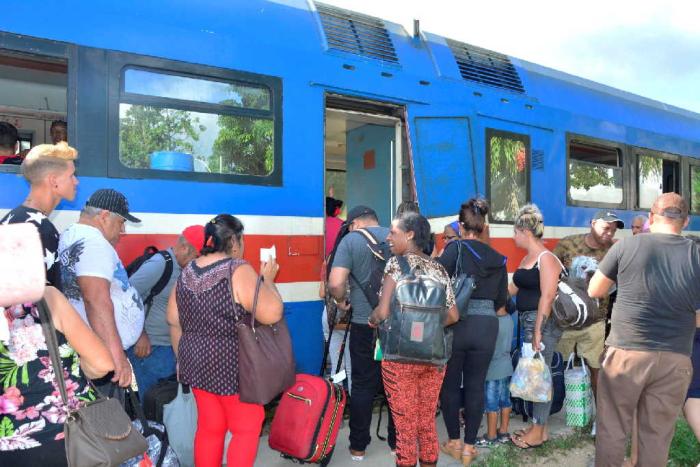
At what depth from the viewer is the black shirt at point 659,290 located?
3.04 meters

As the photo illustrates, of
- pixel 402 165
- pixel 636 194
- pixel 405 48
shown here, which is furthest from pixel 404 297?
pixel 636 194

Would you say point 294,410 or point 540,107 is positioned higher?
point 540,107

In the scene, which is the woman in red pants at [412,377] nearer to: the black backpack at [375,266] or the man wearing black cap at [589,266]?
the black backpack at [375,266]

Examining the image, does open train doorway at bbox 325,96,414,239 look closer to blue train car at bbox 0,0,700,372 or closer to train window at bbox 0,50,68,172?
blue train car at bbox 0,0,700,372

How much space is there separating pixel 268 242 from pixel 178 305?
130 centimetres

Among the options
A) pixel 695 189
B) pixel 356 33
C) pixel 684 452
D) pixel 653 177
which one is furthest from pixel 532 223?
pixel 695 189

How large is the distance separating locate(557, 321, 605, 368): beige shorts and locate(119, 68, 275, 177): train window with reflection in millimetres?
2672

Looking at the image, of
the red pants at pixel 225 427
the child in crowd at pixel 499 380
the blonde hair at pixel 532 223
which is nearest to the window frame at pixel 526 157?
the blonde hair at pixel 532 223

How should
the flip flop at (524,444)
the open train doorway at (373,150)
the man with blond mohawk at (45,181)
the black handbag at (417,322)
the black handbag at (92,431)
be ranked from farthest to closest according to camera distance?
the open train doorway at (373,150)
the flip flop at (524,444)
the black handbag at (417,322)
the man with blond mohawk at (45,181)
the black handbag at (92,431)

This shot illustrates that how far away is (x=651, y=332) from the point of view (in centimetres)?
309

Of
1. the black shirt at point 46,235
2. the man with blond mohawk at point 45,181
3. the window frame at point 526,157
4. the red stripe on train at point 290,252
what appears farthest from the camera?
the window frame at point 526,157

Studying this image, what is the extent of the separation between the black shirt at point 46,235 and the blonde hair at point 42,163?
203 millimetres

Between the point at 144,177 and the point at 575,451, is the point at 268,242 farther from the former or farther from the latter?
the point at 575,451

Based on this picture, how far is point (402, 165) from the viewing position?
5176 mm
